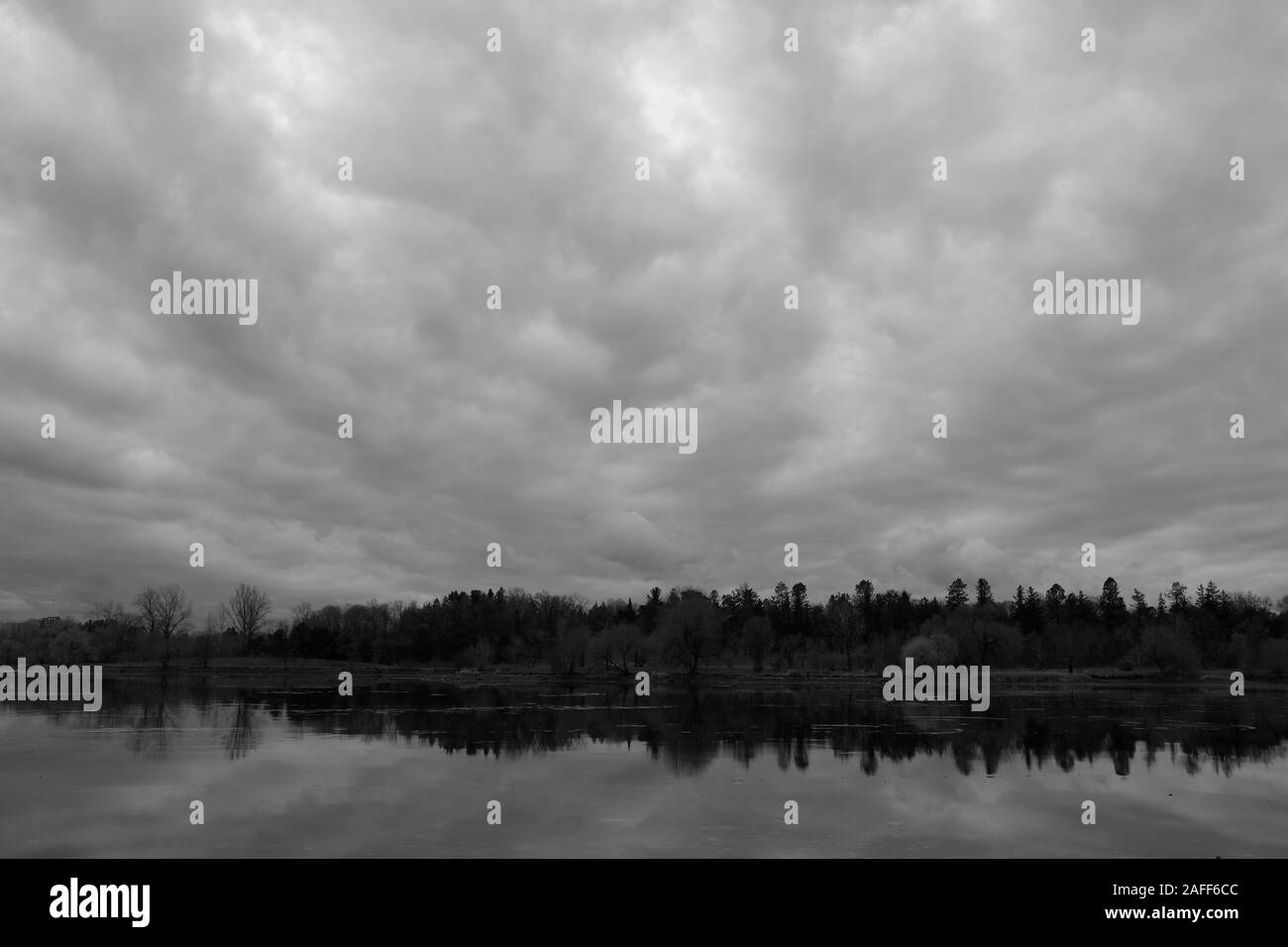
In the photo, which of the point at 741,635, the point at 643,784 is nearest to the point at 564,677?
the point at 741,635

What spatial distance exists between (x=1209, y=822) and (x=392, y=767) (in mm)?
26702

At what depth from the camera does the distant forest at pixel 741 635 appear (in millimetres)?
113062

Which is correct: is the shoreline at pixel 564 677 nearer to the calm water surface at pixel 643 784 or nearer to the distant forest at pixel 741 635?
the distant forest at pixel 741 635

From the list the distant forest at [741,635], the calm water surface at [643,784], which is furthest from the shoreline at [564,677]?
the calm water surface at [643,784]

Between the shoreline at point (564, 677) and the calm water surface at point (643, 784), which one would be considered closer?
the calm water surface at point (643, 784)

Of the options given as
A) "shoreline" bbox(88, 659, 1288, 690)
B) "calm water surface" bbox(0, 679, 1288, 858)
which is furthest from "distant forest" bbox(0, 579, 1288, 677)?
"calm water surface" bbox(0, 679, 1288, 858)

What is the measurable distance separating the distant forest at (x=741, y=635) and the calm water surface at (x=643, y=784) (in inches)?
2348

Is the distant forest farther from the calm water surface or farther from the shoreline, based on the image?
the calm water surface

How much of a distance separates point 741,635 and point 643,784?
350ft

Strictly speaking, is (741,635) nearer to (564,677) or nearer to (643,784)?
(564,677)

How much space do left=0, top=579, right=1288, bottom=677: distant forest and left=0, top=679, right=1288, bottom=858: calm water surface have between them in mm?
59649
